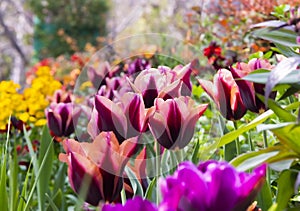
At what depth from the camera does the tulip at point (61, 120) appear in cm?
139

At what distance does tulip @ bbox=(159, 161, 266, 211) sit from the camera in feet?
1.54

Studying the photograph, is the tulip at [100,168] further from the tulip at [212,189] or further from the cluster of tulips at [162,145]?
the tulip at [212,189]

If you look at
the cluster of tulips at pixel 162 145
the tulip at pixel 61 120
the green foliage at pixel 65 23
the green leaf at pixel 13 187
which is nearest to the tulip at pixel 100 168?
the cluster of tulips at pixel 162 145

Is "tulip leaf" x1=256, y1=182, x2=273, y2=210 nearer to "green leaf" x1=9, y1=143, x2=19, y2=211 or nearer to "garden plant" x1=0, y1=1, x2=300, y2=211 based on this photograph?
"garden plant" x1=0, y1=1, x2=300, y2=211

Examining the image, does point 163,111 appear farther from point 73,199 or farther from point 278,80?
point 73,199

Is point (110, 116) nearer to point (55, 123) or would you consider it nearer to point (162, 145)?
point (162, 145)

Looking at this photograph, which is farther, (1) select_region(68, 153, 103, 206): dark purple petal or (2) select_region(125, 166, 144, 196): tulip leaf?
(2) select_region(125, 166, 144, 196): tulip leaf

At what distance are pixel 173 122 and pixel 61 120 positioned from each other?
72cm

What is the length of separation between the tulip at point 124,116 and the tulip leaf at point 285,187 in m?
0.20

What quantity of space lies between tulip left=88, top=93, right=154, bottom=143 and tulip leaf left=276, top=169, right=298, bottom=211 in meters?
0.20

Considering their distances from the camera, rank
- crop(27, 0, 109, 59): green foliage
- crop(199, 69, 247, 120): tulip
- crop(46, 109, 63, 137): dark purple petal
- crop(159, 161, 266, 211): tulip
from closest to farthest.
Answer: crop(159, 161, 266, 211): tulip, crop(199, 69, 247, 120): tulip, crop(46, 109, 63, 137): dark purple petal, crop(27, 0, 109, 59): green foliage

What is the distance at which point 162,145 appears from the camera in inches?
29.5

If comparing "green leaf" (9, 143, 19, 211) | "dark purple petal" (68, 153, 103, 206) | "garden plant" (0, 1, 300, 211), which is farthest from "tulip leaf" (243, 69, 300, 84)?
"green leaf" (9, 143, 19, 211)

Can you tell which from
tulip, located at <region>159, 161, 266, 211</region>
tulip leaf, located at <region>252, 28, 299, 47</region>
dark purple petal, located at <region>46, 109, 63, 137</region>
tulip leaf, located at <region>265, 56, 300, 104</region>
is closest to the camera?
tulip, located at <region>159, 161, 266, 211</region>
